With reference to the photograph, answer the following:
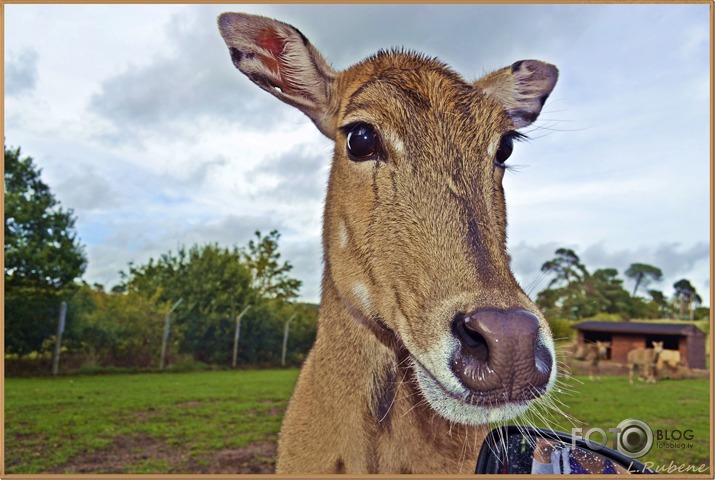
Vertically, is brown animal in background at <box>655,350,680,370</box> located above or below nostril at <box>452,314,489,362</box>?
below

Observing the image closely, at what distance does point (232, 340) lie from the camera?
32.8 feet

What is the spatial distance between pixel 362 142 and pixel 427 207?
0.34 meters

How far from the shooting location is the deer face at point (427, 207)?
1210mm

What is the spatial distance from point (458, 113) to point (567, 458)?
3.48 ft

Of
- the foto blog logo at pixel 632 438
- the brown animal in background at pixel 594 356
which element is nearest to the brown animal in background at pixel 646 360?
the brown animal in background at pixel 594 356

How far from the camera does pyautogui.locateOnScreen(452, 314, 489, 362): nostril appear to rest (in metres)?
1.19

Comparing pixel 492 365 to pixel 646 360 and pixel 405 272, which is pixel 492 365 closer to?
pixel 405 272

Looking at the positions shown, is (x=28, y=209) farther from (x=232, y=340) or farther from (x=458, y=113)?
(x=458, y=113)

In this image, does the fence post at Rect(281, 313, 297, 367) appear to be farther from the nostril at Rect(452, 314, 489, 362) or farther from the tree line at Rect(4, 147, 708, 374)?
the nostril at Rect(452, 314, 489, 362)

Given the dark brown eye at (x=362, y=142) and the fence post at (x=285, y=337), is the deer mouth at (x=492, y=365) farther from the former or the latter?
the fence post at (x=285, y=337)

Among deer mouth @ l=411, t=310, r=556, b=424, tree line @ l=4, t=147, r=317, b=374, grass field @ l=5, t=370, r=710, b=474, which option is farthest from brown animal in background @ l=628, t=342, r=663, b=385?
deer mouth @ l=411, t=310, r=556, b=424

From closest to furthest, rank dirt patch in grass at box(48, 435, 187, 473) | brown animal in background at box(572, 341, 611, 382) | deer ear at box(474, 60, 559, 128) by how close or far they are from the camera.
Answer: deer ear at box(474, 60, 559, 128) → dirt patch in grass at box(48, 435, 187, 473) → brown animal in background at box(572, 341, 611, 382)

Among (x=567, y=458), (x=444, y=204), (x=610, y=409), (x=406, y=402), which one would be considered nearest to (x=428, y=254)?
(x=444, y=204)

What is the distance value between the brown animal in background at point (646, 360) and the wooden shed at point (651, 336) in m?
0.13
